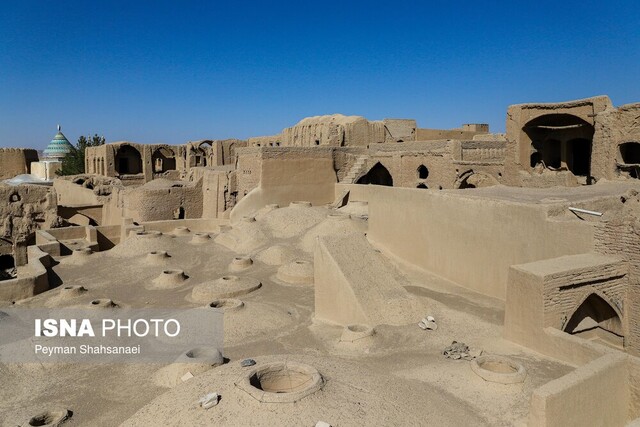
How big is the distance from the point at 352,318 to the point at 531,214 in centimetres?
396

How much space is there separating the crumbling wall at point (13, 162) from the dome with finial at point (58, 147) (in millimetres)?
8110

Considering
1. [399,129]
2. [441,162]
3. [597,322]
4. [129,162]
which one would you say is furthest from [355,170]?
[129,162]

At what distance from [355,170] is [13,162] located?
3252 centimetres

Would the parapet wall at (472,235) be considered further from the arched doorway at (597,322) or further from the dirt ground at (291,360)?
the arched doorway at (597,322)

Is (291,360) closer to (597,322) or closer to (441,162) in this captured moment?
(597,322)

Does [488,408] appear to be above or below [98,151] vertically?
below

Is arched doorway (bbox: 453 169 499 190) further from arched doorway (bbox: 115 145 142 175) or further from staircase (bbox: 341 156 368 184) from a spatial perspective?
arched doorway (bbox: 115 145 142 175)

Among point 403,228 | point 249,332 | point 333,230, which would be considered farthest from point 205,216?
point 249,332

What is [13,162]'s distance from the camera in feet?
133

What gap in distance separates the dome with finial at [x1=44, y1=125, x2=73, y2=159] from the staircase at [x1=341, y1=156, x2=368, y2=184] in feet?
127

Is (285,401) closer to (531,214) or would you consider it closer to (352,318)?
(352,318)

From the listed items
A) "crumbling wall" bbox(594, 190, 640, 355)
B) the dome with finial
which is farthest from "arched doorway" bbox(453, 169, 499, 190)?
the dome with finial

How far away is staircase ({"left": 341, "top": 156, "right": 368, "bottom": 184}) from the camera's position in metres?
22.2

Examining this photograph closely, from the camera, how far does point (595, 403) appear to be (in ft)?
19.9
